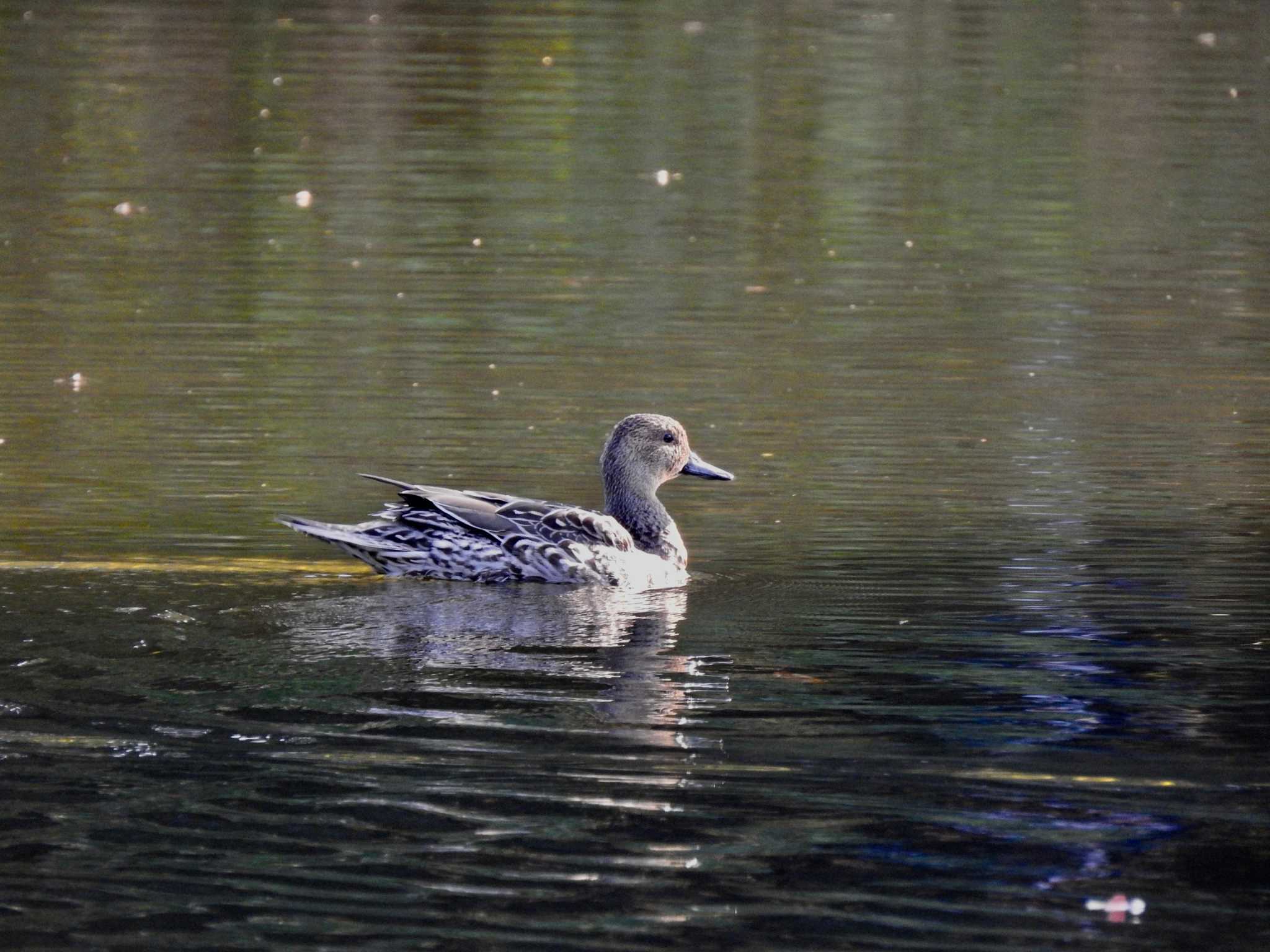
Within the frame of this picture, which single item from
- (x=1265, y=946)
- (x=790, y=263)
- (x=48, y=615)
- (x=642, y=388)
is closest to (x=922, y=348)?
(x=642, y=388)

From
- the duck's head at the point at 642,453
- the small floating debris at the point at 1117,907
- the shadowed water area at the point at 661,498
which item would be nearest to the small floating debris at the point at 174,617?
the shadowed water area at the point at 661,498

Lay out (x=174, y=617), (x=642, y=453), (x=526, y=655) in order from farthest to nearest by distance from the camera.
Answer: (x=642, y=453) → (x=174, y=617) → (x=526, y=655)

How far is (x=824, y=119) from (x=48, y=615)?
1731cm

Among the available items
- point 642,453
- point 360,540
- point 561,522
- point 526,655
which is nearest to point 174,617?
point 360,540

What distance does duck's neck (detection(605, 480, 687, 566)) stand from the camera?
9.21 meters

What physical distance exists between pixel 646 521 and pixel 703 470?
47 cm

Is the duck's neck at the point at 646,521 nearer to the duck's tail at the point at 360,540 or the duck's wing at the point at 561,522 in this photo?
the duck's wing at the point at 561,522

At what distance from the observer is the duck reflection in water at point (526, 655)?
6660 millimetres

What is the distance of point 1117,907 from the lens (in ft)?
16.9

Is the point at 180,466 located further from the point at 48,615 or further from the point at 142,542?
the point at 48,615

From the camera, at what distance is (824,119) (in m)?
24.2

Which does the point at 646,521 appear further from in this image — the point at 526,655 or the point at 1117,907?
the point at 1117,907

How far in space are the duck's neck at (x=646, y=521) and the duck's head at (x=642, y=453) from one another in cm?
3

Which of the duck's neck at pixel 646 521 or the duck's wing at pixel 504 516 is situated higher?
the duck's wing at pixel 504 516
